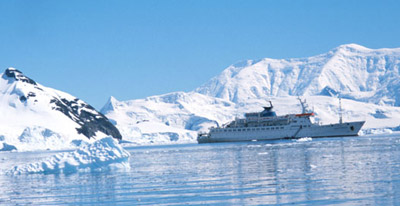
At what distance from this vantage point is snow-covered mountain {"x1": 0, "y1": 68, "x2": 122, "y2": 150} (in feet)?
444

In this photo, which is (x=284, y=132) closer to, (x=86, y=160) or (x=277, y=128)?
(x=277, y=128)

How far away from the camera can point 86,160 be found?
109 feet

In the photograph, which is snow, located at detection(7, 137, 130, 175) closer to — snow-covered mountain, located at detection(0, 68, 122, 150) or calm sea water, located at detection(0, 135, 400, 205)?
calm sea water, located at detection(0, 135, 400, 205)

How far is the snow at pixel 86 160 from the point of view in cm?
3331

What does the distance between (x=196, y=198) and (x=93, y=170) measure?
650 inches

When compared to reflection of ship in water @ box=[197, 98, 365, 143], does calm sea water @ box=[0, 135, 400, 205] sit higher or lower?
lower

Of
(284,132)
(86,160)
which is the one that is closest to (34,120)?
(284,132)

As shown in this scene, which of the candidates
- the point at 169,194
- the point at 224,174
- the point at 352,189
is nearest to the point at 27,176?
the point at 224,174

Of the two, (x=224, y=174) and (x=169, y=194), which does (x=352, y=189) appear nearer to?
(x=169, y=194)

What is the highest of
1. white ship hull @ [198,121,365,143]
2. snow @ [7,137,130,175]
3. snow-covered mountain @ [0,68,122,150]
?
snow-covered mountain @ [0,68,122,150]

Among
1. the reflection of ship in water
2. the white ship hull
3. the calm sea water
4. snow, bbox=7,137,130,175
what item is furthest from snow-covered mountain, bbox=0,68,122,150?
the calm sea water

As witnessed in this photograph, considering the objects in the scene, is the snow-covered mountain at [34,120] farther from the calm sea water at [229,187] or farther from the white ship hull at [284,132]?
the calm sea water at [229,187]

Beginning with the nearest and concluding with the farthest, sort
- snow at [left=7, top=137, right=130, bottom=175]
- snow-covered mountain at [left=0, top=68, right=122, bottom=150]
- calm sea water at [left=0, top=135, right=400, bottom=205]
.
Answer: calm sea water at [left=0, top=135, right=400, bottom=205] → snow at [left=7, top=137, right=130, bottom=175] → snow-covered mountain at [left=0, top=68, right=122, bottom=150]

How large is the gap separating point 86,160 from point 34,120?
136 metres
